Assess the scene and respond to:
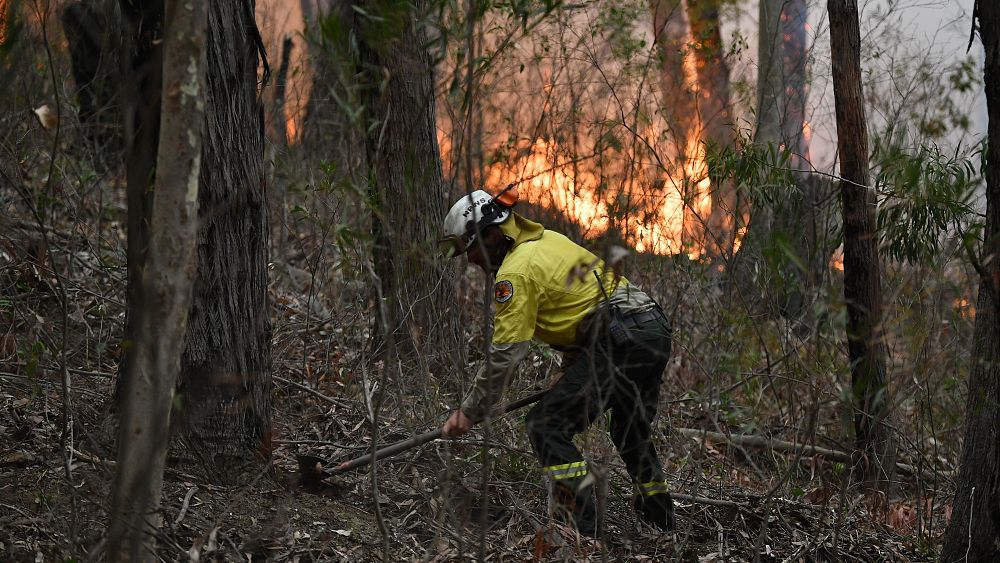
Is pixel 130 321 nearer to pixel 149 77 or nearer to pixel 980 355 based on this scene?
pixel 149 77

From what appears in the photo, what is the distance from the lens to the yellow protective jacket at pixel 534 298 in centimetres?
443

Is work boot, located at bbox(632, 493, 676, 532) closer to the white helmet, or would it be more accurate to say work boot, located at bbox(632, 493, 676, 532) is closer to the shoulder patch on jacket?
the shoulder patch on jacket

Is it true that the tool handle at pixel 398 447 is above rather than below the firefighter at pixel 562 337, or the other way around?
below

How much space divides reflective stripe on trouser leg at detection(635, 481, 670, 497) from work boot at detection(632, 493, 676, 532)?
0.02 metres

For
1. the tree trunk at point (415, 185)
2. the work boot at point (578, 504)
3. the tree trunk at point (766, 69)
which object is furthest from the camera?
the tree trunk at point (766, 69)

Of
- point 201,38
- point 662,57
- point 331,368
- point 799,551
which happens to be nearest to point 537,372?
point 331,368

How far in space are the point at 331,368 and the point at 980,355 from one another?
397 cm

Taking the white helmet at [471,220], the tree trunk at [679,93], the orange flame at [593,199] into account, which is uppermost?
the tree trunk at [679,93]

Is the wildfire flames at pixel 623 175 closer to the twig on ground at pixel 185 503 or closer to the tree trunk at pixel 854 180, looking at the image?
the tree trunk at pixel 854 180

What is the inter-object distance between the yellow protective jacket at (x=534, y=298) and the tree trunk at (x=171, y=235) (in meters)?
1.66

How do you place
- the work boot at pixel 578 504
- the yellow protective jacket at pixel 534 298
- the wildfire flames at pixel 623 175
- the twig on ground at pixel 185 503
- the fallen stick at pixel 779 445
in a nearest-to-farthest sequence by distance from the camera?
1. the twig on ground at pixel 185 503
2. the yellow protective jacket at pixel 534 298
3. the work boot at pixel 578 504
4. the fallen stick at pixel 779 445
5. the wildfire flames at pixel 623 175

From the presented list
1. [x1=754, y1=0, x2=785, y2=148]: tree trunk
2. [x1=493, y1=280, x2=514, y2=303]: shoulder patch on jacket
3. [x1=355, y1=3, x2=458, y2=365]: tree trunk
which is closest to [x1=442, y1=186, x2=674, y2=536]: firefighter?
[x1=493, y1=280, x2=514, y2=303]: shoulder patch on jacket

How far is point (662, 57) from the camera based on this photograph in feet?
28.0

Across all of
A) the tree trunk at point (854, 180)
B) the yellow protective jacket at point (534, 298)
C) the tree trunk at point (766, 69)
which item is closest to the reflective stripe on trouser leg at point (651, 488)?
the yellow protective jacket at point (534, 298)
